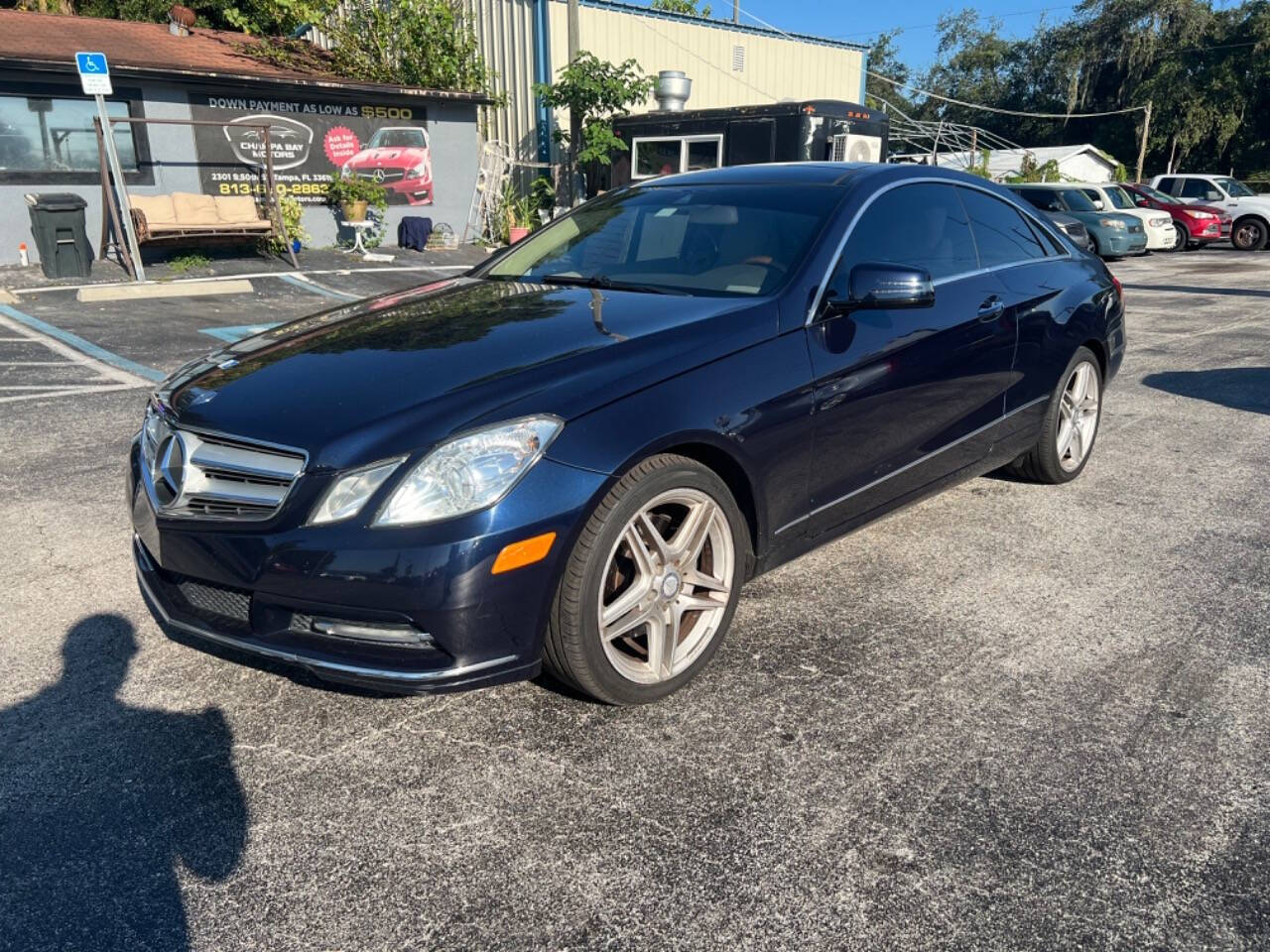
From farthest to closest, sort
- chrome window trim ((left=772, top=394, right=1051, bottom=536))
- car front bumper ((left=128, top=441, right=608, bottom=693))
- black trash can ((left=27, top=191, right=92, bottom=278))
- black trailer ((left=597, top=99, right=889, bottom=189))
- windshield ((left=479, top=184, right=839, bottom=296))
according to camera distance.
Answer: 1. black trailer ((left=597, top=99, right=889, bottom=189))
2. black trash can ((left=27, top=191, right=92, bottom=278))
3. windshield ((left=479, top=184, right=839, bottom=296))
4. chrome window trim ((left=772, top=394, right=1051, bottom=536))
5. car front bumper ((left=128, top=441, right=608, bottom=693))

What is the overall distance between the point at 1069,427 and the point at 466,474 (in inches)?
144

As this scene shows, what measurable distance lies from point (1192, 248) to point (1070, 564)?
2436cm

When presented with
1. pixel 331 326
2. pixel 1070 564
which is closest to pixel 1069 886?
pixel 1070 564

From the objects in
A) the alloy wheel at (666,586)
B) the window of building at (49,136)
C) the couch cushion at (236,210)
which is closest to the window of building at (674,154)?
the couch cushion at (236,210)

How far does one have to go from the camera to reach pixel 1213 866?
2318 mm

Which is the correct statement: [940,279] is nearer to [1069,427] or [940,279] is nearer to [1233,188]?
[1069,427]

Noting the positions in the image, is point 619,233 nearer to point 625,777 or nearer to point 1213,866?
point 625,777

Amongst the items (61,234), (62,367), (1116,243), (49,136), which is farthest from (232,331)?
(1116,243)

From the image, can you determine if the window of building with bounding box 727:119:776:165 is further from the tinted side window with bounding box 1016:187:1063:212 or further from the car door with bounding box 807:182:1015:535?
the car door with bounding box 807:182:1015:535

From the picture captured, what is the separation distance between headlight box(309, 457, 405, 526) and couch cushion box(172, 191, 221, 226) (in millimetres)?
12292

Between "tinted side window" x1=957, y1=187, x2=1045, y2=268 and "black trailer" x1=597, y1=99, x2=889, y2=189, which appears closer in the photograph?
"tinted side window" x1=957, y1=187, x2=1045, y2=268

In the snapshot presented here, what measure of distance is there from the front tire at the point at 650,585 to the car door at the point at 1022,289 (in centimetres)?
196

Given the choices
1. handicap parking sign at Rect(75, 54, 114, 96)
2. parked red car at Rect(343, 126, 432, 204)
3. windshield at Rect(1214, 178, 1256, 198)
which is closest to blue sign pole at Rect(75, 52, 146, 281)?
handicap parking sign at Rect(75, 54, 114, 96)

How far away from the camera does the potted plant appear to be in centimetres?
1559
